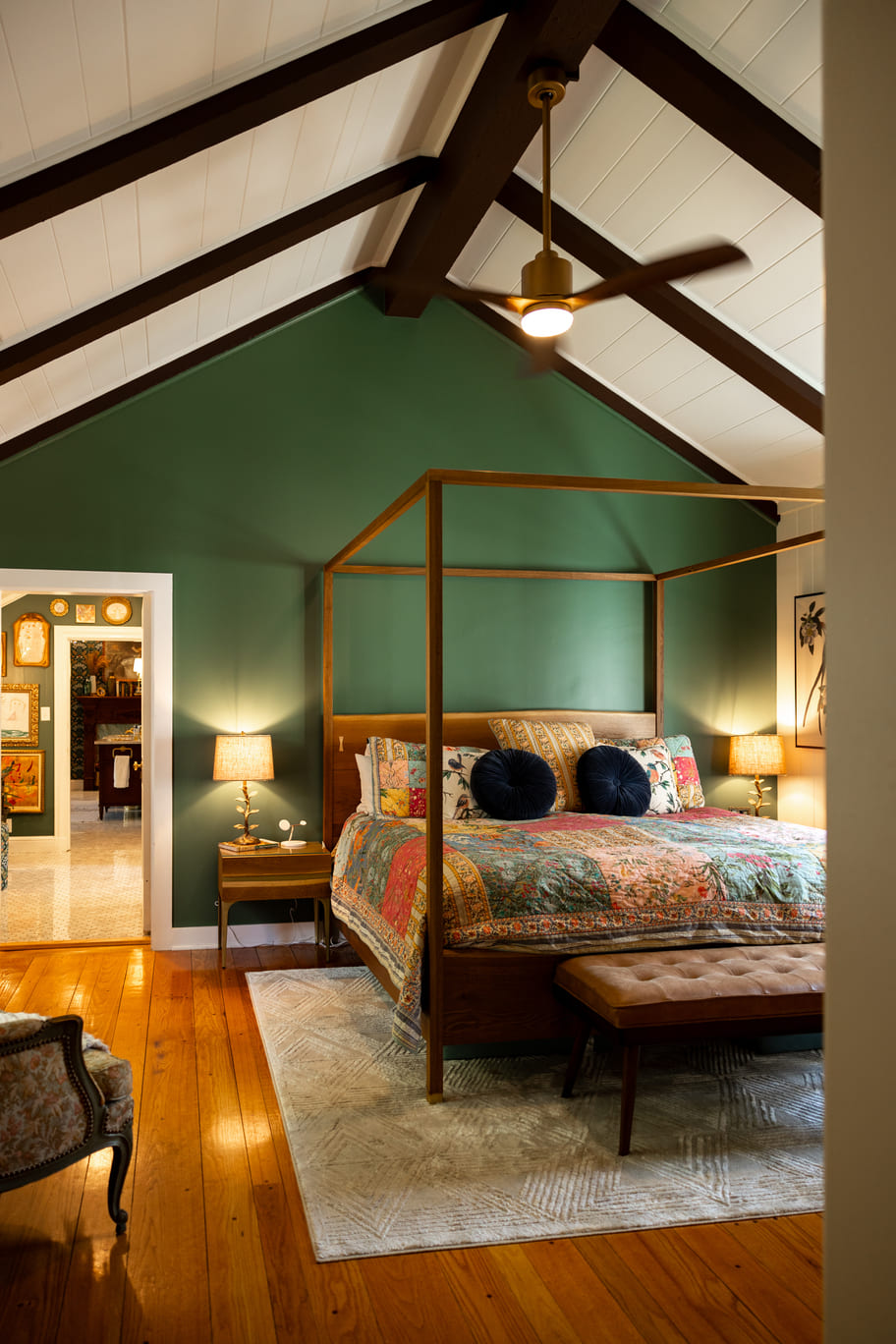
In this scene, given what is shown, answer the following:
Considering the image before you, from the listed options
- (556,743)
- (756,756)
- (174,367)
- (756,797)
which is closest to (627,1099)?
(556,743)

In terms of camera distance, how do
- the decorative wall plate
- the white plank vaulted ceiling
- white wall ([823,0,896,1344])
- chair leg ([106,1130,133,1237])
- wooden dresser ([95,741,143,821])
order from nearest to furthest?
1. white wall ([823,0,896,1344])
2. chair leg ([106,1130,133,1237])
3. the white plank vaulted ceiling
4. the decorative wall plate
5. wooden dresser ([95,741,143,821])

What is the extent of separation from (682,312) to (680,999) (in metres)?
3.33

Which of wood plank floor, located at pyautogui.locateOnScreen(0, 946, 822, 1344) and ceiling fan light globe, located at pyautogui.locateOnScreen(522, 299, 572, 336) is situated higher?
ceiling fan light globe, located at pyautogui.locateOnScreen(522, 299, 572, 336)

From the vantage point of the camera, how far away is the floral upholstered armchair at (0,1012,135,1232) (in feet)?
7.15

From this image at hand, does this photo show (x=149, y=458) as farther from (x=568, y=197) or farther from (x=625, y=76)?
(x=625, y=76)

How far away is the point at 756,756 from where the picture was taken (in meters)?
5.77

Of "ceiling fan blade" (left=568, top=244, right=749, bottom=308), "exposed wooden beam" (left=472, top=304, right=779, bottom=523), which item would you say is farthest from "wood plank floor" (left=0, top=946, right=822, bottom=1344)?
"exposed wooden beam" (left=472, top=304, right=779, bottom=523)

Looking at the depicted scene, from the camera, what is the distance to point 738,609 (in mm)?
6152

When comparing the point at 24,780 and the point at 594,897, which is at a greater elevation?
the point at 594,897

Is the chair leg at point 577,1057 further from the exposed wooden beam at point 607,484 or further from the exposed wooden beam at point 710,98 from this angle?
the exposed wooden beam at point 710,98

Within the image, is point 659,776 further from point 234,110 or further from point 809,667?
point 234,110

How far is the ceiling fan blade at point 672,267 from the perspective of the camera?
2697 millimetres

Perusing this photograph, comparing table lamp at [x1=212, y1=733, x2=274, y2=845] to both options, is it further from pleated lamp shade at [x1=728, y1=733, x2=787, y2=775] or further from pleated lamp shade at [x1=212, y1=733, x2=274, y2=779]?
pleated lamp shade at [x1=728, y1=733, x2=787, y2=775]

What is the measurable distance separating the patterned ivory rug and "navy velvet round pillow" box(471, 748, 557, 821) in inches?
49.4
